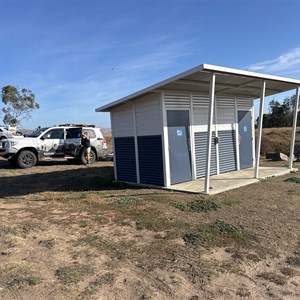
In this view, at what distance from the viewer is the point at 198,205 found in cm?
730

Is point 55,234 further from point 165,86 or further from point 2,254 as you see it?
point 165,86

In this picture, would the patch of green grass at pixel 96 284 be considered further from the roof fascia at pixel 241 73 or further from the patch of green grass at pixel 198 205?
the roof fascia at pixel 241 73

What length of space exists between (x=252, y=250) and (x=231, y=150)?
729 cm

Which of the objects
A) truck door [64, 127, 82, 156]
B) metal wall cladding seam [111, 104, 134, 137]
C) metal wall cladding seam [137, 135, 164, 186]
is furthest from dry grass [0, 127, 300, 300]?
truck door [64, 127, 82, 156]

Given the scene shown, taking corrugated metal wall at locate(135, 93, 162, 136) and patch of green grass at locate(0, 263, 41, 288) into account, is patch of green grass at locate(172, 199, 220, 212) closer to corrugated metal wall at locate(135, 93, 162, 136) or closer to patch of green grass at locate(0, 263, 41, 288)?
corrugated metal wall at locate(135, 93, 162, 136)

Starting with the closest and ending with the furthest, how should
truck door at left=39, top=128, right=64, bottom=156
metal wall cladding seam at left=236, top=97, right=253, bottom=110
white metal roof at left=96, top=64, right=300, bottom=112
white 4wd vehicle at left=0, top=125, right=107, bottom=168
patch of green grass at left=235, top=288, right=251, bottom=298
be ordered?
1. patch of green grass at left=235, top=288, right=251, bottom=298
2. white metal roof at left=96, top=64, right=300, bottom=112
3. metal wall cladding seam at left=236, top=97, right=253, bottom=110
4. white 4wd vehicle at left=0, top=125, right=107, bottom=168
5. truck door at left=39, top=128, right=64, bottom=156

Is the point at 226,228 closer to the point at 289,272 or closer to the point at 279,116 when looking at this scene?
the point at 289,272

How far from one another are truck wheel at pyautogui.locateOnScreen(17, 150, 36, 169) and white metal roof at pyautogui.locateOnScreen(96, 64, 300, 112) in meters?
6.47

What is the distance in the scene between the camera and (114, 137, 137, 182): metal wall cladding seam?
35.0ft

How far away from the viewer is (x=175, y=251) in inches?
192

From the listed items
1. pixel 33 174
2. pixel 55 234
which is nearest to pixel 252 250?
pixel 55 234

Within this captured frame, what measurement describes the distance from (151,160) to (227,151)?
3.16 meters

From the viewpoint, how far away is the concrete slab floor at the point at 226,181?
8.99 metres

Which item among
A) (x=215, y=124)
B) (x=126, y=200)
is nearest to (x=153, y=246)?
(x=126, y=200)
